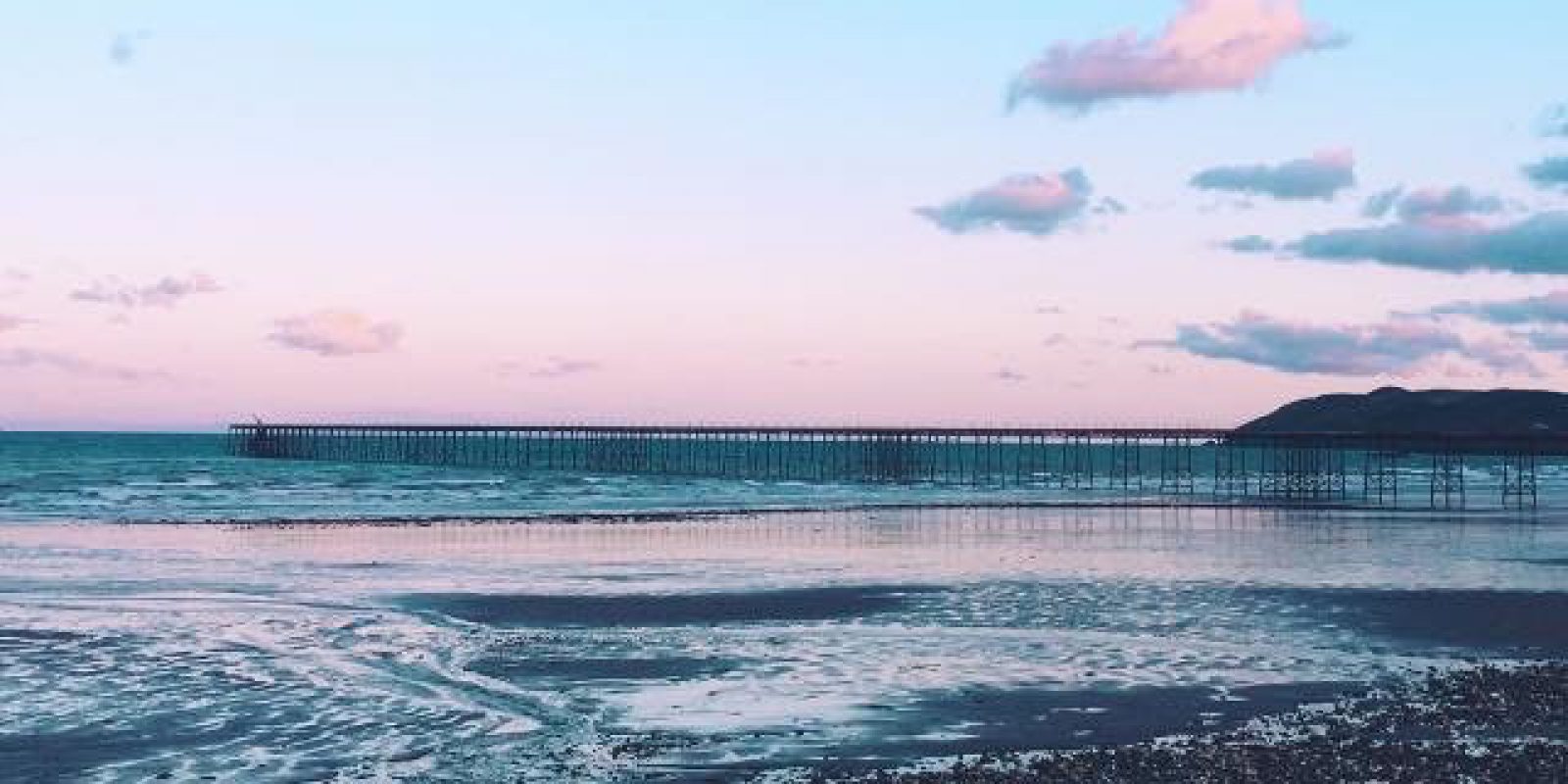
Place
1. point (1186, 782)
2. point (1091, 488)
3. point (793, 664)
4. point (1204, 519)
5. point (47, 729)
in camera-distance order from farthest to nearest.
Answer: point (1091, 488)
point (1204, 519)
point (793, 664)
point (47, 729)
point (1186, 782)

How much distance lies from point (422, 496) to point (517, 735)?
55385 mm

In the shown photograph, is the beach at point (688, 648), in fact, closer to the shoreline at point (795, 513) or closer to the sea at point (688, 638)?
the sea at point (688, 638)

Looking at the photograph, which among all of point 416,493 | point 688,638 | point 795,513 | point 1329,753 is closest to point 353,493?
point 416,493

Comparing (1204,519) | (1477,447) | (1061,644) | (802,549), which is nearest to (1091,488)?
(1477,447)

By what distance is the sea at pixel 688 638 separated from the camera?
1299 cm

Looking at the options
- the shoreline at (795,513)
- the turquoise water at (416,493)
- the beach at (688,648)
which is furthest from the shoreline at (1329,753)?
the turquoise water at (416,493)

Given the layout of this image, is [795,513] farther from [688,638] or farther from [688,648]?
[688,648]

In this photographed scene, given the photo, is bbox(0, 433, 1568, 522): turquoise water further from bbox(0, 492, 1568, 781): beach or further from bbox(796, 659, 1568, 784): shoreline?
bbox(796, 659, 1568, 784): shoreline

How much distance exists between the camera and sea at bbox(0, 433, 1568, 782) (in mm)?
12992

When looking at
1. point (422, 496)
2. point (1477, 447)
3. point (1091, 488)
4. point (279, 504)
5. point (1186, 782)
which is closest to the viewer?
point (1186, 782)

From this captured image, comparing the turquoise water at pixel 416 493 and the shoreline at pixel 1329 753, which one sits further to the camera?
the turquoise water at pixel 416 493

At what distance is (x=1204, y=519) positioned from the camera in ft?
167

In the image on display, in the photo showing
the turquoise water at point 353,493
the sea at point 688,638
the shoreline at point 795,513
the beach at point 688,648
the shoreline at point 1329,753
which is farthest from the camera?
the turquoise water at point 353,493

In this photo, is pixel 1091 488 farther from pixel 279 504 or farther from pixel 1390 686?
pixel 1390 686
